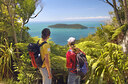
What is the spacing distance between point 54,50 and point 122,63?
112 inches

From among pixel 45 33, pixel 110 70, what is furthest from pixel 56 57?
pixel 45 33

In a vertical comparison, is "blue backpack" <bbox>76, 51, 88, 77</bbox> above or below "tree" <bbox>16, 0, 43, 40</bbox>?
below

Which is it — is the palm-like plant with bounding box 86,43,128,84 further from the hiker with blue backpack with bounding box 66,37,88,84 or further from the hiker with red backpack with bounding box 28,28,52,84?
the hiker with red backpack with bounding box 28,28,52,84

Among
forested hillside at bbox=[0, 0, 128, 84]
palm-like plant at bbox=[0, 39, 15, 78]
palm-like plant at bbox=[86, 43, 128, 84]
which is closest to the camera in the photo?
palm-like plant at bbox=[86, 43, 128, 84]

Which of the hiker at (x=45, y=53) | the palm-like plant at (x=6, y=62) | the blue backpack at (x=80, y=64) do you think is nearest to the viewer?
the blue backpack at (x=80, y=64)

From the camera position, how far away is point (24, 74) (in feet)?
14.9

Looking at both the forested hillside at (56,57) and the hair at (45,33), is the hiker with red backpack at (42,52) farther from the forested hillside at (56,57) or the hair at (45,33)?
the forested hillside at (56,57)

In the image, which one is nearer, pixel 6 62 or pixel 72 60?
pixel 72 60

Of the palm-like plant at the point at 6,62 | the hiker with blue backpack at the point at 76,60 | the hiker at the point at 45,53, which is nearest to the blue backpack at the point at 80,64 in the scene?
the hiker with blue backpack at the point at 76,60

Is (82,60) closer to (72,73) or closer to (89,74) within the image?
(72,73)

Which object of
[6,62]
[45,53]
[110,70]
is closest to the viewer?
[45,53]

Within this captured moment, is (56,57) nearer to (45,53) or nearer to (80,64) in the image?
(45,53)

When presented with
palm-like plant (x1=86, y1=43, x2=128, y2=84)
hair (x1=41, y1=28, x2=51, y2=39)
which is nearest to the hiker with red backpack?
hair (x1=41, y1=28, x2=51, y2=39)

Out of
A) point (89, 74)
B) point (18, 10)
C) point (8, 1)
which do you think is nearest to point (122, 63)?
point (89, 74)
